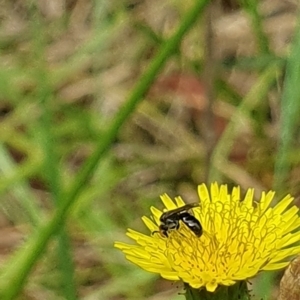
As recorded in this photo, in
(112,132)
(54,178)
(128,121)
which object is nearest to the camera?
(112,132)

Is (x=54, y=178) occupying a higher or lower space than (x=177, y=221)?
higher

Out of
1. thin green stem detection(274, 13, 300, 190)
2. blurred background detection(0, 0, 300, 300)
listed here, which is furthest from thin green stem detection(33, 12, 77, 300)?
thin green stem detection(274, 13, 300, 190)

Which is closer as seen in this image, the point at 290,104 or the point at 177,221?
the point at 177,221

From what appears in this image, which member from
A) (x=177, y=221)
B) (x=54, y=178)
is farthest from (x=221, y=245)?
(x=54, y=178)

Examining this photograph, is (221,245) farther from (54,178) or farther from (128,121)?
(128,121)

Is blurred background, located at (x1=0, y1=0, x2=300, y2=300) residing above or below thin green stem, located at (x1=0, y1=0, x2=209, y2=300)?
above

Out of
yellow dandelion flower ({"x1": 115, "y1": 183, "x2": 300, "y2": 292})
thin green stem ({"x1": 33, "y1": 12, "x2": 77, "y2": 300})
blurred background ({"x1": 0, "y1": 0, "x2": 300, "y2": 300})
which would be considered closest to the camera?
yellow dandelion flower ({"x1": 115, "y1": 183, "x2": 300, "y2": 292})

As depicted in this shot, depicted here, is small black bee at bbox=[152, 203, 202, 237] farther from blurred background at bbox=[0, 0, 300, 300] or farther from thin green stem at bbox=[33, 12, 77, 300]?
blurred background at bbox=[0, 0, 300, 300]

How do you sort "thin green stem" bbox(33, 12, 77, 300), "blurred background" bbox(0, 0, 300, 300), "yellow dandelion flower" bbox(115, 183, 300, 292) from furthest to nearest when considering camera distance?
"blurred background" bbox(0, 0, 300, 300) < "thin green stem" bbox(33, 12, 77, 300) < "yellow dandelion flower" bbox(115, 183, 300, 292)
